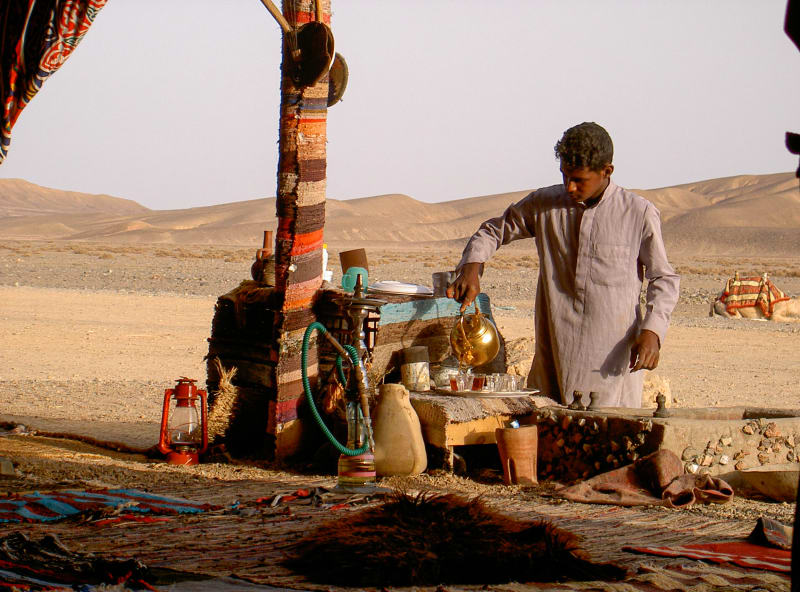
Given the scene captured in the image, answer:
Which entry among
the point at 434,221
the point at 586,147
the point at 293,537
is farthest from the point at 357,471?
the point at 434,221

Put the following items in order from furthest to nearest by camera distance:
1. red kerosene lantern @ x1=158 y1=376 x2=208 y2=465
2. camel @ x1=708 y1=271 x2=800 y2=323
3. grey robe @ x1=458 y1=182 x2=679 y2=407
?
camel @ x1=708 y1=271 x2=800 y2=323
red kerosene lantern @ x1=158 y1=376 x2=208 y2=465
grey robe @ x1=458 y1=182 x2=679 y2=407

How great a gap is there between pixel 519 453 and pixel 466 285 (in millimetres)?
954

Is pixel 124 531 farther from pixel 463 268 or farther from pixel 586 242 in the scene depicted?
pixel 586 242

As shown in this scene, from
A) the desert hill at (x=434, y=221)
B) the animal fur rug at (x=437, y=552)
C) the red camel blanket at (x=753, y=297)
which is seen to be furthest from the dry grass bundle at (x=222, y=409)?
the desert hill at (x=434, y=221)

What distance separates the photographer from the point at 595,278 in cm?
579

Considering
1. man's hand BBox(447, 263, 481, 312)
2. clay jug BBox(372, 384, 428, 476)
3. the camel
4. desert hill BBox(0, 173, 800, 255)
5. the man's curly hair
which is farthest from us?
desert hill BBox(0, 173, 800, 255)

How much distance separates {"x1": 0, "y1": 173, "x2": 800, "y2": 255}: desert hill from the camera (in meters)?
79.4

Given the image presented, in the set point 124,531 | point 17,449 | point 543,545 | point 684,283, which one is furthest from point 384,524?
point 684,283

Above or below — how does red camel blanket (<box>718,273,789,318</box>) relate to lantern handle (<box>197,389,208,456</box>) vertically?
above

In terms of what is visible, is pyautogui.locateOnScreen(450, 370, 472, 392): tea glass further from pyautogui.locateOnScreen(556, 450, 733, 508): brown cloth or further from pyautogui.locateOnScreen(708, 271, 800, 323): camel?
pyautogui.locateOnScreen(708, 271, 800, 323): camel

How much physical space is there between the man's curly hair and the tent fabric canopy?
2321 mm

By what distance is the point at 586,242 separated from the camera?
579cm

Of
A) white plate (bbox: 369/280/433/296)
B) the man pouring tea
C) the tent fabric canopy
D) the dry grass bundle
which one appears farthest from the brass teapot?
the tent fabric canopy

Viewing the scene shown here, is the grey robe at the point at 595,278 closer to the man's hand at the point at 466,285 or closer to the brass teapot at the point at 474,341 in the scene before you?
the man's hand at the point at 466,285
